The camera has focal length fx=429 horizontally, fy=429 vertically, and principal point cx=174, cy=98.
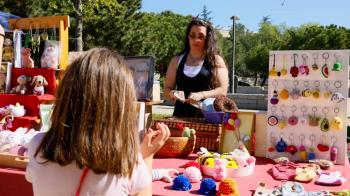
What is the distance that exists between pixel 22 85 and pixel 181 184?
1.64 metres

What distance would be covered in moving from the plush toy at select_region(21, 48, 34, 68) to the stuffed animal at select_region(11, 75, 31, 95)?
152 millimetres

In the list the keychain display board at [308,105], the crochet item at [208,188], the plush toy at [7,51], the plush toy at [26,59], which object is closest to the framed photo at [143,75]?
the keychain display board at [308,105]

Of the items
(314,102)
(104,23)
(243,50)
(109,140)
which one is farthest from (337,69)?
(243,50)

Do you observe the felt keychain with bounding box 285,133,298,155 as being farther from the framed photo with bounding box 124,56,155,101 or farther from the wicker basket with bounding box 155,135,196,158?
the framed photo with bounding box 124,56,155,101

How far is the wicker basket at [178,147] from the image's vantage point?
6.19 ft

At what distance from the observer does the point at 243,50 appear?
3912cm

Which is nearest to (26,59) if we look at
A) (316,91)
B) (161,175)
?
(161,175)

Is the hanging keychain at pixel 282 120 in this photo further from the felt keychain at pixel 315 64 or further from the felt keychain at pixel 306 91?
the felt keychain at pixel 315 64

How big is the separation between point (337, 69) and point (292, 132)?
327 millimetres

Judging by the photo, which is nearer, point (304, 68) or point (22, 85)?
point (304, 68)

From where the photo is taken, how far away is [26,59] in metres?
2.87

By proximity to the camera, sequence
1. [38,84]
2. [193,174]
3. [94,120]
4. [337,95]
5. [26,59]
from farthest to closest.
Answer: [26,59] → [38,84] → [337,95] → [193,174] → [94,120]

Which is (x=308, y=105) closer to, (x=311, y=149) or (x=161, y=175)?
(x=311, y=149)

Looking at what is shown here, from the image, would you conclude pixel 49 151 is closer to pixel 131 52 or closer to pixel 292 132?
pixel 292 132
